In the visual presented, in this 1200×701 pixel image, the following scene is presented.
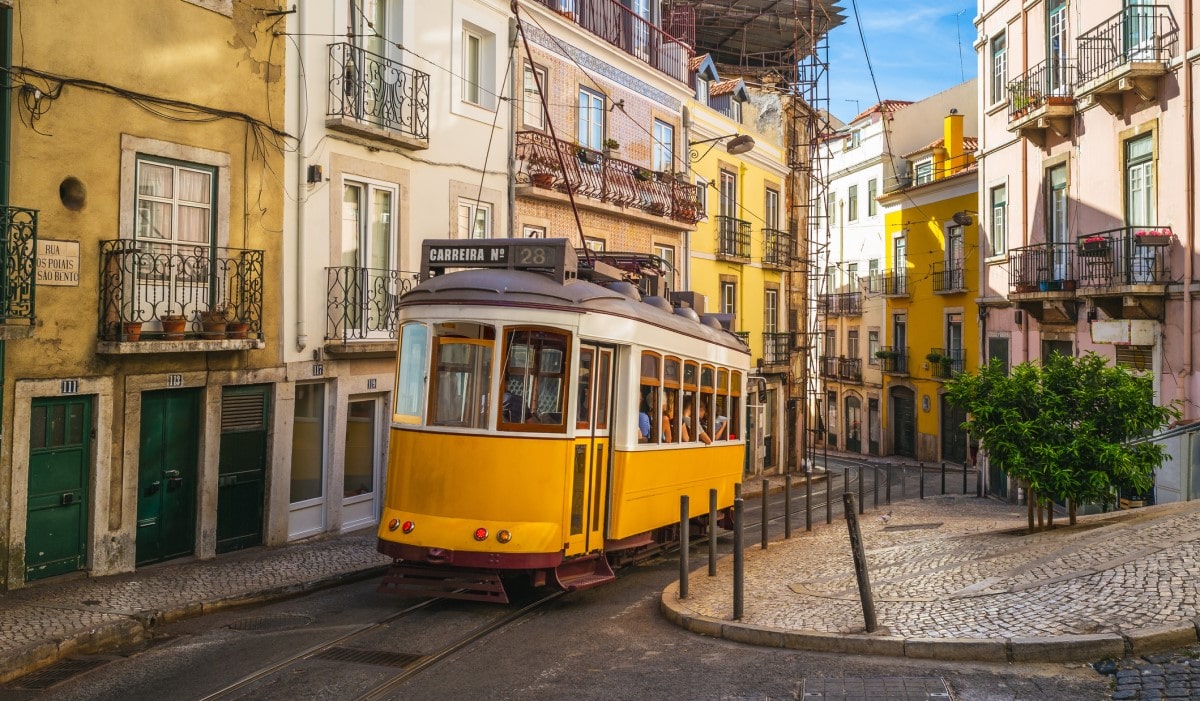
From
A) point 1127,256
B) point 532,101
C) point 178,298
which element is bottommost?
point 178,298

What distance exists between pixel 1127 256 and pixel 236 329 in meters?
14.3

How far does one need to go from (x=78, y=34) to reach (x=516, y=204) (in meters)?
9.39

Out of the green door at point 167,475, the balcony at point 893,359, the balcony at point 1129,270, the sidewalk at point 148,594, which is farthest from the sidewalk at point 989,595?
the balcony at point 893,359

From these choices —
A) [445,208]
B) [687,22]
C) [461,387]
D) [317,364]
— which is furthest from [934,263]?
[461,387]

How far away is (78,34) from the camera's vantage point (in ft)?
37.4

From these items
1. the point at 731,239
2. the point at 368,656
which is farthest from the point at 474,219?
the point at 731,239

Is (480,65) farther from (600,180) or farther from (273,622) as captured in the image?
(273,622)

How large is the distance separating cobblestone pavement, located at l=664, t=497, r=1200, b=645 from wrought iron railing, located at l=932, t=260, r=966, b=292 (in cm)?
2235

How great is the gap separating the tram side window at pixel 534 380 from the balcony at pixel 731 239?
18.9 meters

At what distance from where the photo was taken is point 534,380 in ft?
32.5

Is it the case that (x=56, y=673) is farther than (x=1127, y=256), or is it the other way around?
(x=1127, y=256)

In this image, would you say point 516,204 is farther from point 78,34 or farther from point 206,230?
point 78,34

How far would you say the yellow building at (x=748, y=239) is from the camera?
27797 millimetres

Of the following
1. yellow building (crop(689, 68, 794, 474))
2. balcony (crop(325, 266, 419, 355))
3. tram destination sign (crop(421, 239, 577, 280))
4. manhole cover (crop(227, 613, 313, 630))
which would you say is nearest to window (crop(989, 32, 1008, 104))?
yellow building (crop(689, 68, 794, 474))
